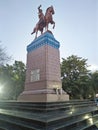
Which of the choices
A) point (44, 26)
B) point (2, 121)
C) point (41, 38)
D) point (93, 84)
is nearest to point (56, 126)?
point (2, 121)

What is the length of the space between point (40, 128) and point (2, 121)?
2.11m

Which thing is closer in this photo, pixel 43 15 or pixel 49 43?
pixel 49 43

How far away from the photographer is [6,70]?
21.5m

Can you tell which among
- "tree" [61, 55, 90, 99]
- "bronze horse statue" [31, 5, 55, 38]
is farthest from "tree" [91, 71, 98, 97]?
"bronze horse statue" [31, 5, 55, 38]

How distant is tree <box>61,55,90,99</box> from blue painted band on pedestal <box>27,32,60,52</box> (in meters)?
10.1

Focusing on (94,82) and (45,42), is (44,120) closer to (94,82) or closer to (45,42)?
(45,42)

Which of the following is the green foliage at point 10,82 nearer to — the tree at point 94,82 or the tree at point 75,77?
the tree at point 75,77

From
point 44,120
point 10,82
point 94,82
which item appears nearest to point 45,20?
point 44,120

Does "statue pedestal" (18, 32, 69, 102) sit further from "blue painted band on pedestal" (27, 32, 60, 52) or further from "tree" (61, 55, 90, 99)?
"tree" (61, 55, 90, 99)

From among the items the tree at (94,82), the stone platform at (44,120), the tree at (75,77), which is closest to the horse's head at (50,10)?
the stone platform at (44,120)

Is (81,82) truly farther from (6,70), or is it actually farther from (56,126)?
(56,126)

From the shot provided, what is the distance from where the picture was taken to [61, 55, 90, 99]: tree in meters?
18.3

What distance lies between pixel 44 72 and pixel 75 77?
39.7 ft

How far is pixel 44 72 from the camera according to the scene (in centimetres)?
792
